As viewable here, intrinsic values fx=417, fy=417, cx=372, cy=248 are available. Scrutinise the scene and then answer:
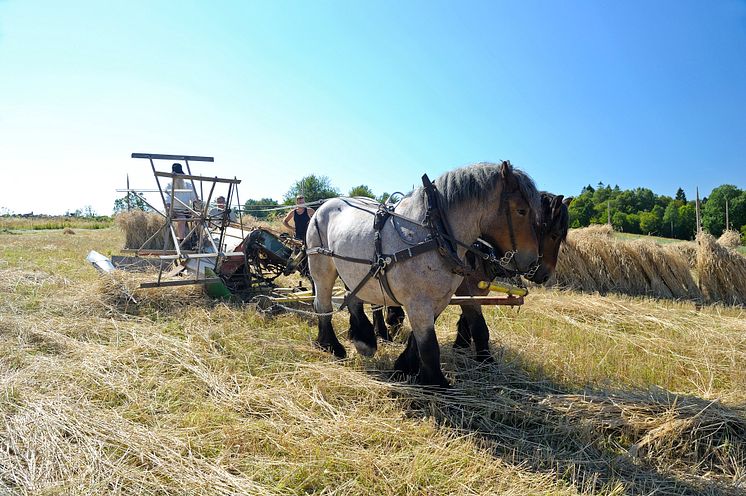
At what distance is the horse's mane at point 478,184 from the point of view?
10.0ft

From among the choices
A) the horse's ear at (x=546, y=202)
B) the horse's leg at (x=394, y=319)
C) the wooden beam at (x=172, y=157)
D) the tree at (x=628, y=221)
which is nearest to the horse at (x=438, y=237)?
the horse's ear at (x=546, y=202)

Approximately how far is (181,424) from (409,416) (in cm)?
163

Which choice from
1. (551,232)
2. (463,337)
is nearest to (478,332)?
(463,337)

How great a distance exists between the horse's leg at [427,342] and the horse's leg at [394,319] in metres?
1.95

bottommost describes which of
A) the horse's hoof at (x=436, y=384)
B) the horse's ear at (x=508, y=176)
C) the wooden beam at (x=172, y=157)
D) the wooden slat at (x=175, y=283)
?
the horse's hoof at (x=436, y=384)

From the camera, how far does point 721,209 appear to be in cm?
3512

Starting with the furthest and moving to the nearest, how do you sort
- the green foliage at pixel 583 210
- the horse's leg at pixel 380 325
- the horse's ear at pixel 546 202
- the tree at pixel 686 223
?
the green foliage at pixel 583 210 < the tree at pixel 686 223 < the horse's leg at pixel 380 325 < the horse's ear at pixel 546 202

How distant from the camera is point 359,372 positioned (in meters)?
3.82

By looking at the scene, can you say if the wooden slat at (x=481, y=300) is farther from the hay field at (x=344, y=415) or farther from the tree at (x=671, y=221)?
the tree at (x=671, y=221)

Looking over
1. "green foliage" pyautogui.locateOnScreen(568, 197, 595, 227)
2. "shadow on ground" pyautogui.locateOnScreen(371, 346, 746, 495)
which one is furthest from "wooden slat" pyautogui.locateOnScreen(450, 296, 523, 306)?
"green foliage" pyautogui.locateOnScreen(568, 197, 595, 227)

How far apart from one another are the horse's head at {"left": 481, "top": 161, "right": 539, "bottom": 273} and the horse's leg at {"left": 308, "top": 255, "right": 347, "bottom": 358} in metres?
1.98

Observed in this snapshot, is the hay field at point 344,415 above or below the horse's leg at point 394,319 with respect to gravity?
below

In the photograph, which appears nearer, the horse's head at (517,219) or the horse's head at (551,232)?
the horse's head at (517,219)

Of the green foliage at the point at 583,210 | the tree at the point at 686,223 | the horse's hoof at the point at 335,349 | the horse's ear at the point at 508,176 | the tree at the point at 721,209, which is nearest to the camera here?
the horse's ear at the point at 508,176
